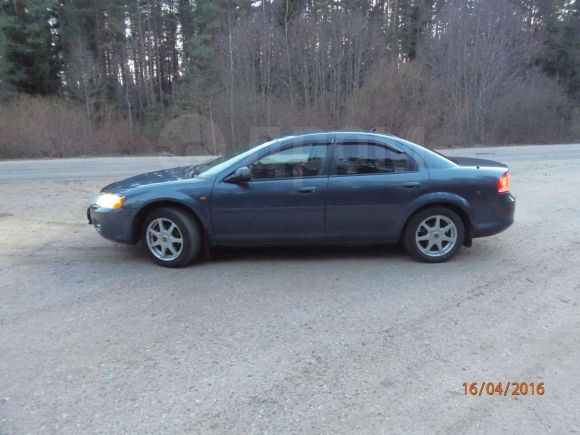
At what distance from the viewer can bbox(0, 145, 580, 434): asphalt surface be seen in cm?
283

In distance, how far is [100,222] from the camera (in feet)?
18.1

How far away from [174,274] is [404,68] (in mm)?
24149

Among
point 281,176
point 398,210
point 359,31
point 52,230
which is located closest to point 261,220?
point 281,176

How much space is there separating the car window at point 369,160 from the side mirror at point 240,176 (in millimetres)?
1006

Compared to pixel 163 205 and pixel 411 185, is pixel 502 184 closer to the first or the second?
pixel 411 185

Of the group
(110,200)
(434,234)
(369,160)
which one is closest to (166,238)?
(110,200)

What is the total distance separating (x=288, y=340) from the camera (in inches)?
146

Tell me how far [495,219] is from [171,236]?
12.2 ft

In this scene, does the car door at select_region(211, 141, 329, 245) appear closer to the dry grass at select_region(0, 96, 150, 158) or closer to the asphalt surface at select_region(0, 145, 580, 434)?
the asphalt surface at select_region(0, 145, 580, 434)

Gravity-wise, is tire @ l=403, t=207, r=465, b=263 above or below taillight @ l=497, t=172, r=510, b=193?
below

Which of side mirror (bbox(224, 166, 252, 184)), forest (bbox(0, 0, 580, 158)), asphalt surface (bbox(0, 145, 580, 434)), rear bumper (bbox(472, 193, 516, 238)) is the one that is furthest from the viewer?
forest (bbox(0, 0, 580, 158))

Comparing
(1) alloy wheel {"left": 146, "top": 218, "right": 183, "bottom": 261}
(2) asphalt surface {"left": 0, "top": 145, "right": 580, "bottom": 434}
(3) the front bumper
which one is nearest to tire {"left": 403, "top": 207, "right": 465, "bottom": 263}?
(2) asphalt surface {"left": 0, "top": 145, "right": 580, "bottom": 434}

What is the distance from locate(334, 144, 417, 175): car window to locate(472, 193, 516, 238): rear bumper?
0.99 meters
